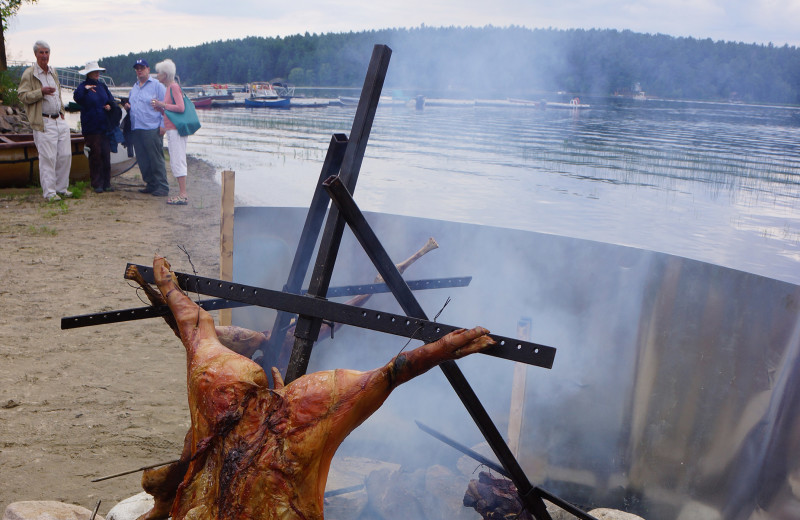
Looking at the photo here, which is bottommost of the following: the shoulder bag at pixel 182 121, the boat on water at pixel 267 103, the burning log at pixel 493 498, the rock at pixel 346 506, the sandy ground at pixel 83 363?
the rock at pixel 346 506

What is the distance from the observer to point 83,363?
5.02 m

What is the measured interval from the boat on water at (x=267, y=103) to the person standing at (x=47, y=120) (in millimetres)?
35764

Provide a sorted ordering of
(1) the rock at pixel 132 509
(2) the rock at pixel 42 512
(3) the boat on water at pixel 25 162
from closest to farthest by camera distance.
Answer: (2) the rock at pixel 42 512, (1) the rock at pixel 132 509, (3) the boat on water at pixel 25 162

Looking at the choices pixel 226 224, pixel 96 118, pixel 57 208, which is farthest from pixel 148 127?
pixel 226 224

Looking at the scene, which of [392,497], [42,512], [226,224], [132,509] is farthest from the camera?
[226,224]

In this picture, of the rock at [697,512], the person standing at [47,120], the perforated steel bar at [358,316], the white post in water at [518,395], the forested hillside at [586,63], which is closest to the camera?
the perforated steel bar at [358,316]

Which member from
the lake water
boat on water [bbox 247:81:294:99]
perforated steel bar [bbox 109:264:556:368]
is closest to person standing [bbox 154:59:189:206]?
the lake water

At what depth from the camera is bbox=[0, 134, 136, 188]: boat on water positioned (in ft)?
36.0

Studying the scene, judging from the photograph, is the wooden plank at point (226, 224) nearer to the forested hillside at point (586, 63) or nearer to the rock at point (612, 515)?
the forested hillside at point (586, 63)

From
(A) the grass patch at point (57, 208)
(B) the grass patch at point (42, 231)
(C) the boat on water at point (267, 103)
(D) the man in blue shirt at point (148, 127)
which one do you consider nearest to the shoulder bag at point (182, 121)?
(D) the man in blue shirt at point (148, 127)

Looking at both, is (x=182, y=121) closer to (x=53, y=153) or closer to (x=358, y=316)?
(x=53, y=153)

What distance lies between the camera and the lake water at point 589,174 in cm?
839

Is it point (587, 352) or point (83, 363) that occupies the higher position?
point (587, 352)

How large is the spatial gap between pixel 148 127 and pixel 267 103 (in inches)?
1443
